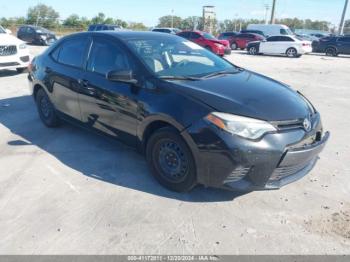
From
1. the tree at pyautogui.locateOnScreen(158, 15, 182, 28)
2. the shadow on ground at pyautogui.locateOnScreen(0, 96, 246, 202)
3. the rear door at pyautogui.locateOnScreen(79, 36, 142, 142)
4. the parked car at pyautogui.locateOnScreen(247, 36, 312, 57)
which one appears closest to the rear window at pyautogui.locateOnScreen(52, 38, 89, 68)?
the rear door at pyautogui.locateOnScreen(79, 36, 142, 142)

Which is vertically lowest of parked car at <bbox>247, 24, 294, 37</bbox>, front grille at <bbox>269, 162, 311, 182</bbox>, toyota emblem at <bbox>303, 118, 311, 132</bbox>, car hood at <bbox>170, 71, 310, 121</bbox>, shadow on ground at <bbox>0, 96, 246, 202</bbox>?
parked car at <bbox>247, 24, 294, 37</bbox>

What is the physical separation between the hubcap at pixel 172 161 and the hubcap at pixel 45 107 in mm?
2711

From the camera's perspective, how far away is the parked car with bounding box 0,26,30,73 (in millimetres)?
9891

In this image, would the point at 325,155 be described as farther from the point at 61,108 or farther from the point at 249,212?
the point at 61,108

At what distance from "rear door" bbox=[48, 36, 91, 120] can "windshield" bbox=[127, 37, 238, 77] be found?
927 mm

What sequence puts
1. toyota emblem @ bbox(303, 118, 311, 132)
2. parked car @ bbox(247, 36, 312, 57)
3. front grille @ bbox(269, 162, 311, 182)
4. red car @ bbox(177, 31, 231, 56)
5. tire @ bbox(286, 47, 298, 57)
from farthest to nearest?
tire @ bbox(286, 47, 298, 57) → parked car @ bbox(247, 36, 312, 57) → red car @ bbox(177, 31, 231, 56) → toyota emblem @ bbox(303, 118, 311, 132) → front grille @ bbox(269, 162, 311, 182)

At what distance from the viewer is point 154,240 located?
2.85 meters

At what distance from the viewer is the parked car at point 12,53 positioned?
9.89 meters

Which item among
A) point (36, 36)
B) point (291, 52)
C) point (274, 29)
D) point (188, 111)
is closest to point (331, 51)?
point (291, 52)

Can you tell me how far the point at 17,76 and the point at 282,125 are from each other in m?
9.69

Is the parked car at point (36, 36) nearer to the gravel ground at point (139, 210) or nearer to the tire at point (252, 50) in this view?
the tire at point (252, 50)

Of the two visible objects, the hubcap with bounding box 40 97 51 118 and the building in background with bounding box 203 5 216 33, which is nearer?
the hubcap with bounding box 40 97 51 118

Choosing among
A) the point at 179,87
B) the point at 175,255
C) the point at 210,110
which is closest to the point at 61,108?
the point at 179,87

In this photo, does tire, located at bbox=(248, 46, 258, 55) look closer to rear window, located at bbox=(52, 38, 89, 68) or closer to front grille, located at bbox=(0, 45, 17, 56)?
→ front grille, located at bbox=(0, 45, 17, 56)
